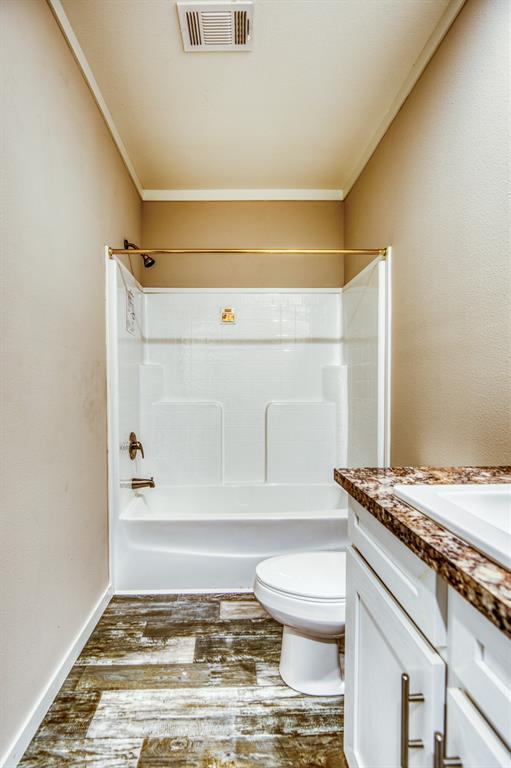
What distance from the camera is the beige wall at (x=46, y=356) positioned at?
1176mm

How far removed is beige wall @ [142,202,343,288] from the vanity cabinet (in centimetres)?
231

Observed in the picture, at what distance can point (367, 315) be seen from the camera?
2.37 m

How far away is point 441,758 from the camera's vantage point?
2.00ft

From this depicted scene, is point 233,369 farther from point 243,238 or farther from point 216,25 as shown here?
point 216,25

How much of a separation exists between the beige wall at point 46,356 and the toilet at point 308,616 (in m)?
0.77

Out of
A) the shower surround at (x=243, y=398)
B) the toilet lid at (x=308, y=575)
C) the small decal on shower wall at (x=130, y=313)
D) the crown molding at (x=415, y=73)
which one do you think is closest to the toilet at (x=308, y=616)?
the toilet lid at (x=308, y=575)

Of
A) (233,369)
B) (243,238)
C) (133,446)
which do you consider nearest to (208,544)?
(133,446)

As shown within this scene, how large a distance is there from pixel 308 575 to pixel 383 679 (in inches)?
27.4

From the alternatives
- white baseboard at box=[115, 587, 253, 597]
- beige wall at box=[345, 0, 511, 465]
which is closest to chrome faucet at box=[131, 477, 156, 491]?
white baseboard at box=[115, 587, 253, 597]

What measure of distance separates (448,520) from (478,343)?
0.79 metres

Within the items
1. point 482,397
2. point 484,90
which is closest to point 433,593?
point 482,397

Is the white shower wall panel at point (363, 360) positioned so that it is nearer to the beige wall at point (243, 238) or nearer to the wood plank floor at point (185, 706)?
the beige wall at point (243, 238)

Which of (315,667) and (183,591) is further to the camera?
(183,591)

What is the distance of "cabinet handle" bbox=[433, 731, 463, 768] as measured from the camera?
593 millimetres
